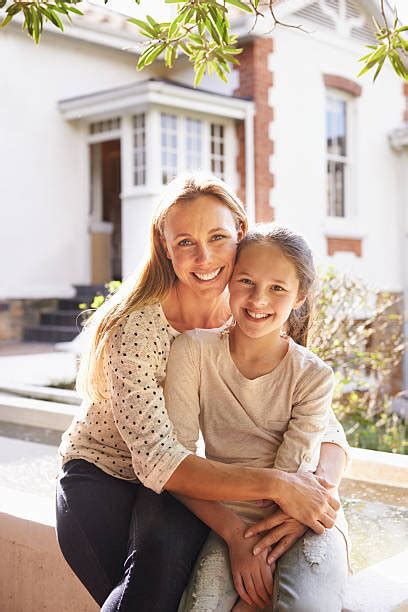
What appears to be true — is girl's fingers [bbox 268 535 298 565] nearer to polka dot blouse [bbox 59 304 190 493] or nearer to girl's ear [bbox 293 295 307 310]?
polka dot blouse [bbox 59 304 190 493]

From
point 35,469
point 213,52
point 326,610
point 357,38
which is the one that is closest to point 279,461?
point 326,610

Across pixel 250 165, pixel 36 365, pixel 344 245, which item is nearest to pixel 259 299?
pixel 36 365

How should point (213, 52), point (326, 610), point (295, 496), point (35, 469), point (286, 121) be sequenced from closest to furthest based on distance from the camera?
point (326, 610)
point (295, 496)
point (213, 52)
point (35, 469)
point (286, 121)

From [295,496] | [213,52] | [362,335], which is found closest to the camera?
[295,496]

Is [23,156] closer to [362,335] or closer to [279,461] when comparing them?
[362,335]

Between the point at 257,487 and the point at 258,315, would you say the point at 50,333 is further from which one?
the point at 257,487

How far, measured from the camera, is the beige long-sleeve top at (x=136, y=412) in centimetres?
210

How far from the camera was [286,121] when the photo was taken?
1273 cm

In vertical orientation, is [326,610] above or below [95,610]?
above

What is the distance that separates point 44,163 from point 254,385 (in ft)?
34.3

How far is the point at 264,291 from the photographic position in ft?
7.27

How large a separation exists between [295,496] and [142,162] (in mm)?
10101

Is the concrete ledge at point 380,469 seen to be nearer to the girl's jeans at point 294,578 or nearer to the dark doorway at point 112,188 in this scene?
the girl's jeans at point 294,578

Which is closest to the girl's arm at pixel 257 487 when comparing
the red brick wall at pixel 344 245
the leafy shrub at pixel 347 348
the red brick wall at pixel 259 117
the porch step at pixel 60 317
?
the leafy shrub at pixel 347 348
